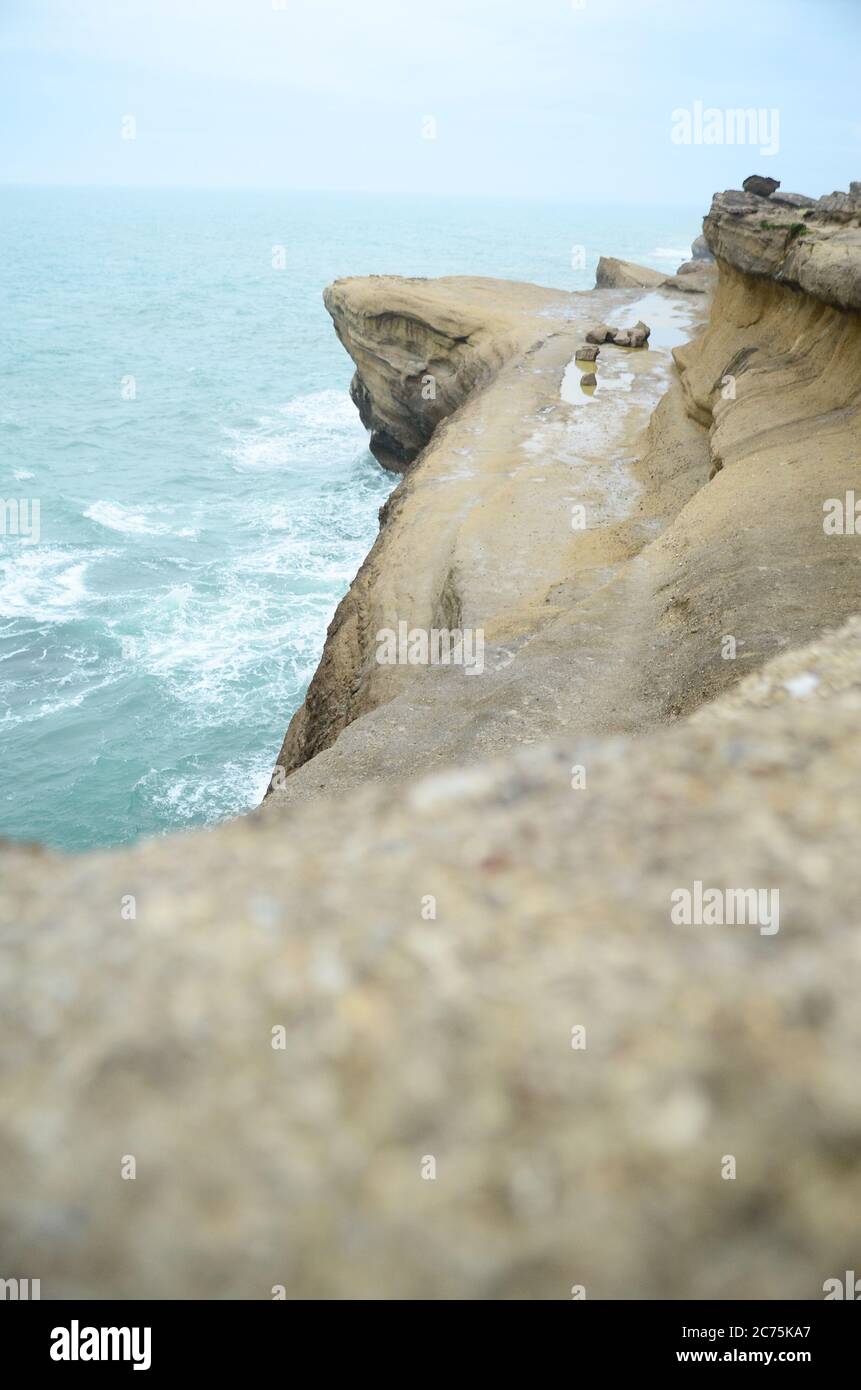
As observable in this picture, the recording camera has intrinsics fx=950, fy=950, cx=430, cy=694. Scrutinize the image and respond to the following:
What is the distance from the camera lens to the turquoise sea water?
53.4ft

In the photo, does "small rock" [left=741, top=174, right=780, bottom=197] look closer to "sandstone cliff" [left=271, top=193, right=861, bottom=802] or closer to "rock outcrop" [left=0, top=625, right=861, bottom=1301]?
"sandstone cliff" [left=271, top=193, right=861, bottom=802]

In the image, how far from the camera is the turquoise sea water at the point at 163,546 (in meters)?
16.3

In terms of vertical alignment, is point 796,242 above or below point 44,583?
above

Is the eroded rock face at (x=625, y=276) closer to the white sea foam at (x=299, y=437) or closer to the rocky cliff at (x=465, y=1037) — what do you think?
→ the white sea foam at (x=299, y=437)

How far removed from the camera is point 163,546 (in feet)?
82.9

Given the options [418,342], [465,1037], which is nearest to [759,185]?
[418,342]

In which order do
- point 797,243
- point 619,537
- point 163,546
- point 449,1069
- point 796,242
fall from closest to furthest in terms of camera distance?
point 449,1069 < point 797,243 < point 796,242 < point 619,537 < point 163,546

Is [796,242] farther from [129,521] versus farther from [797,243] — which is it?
[129,521]

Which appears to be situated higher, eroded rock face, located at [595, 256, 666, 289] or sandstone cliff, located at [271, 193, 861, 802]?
eroded rock face, located at [595, 256, 666, 289]

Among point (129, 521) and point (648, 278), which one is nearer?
point (129, 521)

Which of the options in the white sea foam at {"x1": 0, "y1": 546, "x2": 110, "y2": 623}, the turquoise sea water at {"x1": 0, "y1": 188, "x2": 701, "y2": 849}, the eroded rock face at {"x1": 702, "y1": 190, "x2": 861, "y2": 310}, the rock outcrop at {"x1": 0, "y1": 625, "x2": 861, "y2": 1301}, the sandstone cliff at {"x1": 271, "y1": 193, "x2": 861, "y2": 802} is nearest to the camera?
the rock outcrop at {"x1": 0, "y1": 625, "x2": 861, "y2": 1301}

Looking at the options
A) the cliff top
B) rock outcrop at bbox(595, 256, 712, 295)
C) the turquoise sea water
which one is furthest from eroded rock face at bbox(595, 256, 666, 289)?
the cliff top

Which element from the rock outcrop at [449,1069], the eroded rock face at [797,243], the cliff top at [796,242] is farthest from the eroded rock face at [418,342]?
the rock outcrop at [449,1069]
